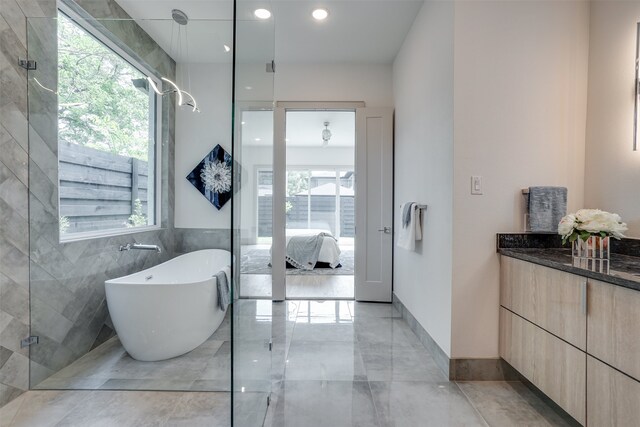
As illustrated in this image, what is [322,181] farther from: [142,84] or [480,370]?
[480,370]

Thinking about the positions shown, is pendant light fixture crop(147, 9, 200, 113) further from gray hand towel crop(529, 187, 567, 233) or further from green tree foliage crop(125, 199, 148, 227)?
gray hand towel crop(529, 187, 567, 233)

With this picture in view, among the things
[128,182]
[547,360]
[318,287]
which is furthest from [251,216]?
[318,287]

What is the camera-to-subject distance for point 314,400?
177 centimetres

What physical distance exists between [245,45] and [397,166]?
232 cm

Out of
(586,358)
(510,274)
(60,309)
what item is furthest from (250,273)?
(586,358)

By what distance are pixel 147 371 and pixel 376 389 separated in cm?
154

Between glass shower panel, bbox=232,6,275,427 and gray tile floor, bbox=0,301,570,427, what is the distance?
0.02 m

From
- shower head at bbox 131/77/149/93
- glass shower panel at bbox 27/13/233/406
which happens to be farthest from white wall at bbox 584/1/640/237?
shower head at bbox 131/77/149/93

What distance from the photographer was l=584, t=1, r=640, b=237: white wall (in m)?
1.78

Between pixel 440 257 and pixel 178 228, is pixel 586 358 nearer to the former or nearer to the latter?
pixel 440 257

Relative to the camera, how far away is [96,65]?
217cm

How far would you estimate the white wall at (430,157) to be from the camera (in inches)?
81.4

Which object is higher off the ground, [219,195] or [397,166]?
[397,166]

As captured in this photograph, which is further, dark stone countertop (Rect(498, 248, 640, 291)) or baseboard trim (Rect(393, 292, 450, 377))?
baseboard trim (Rect(393, 292, 450, 377))
